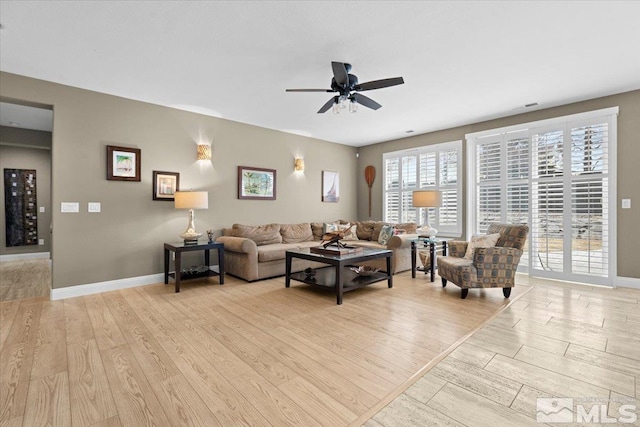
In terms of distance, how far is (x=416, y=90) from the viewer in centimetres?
401

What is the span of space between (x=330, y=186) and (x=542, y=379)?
5475mm

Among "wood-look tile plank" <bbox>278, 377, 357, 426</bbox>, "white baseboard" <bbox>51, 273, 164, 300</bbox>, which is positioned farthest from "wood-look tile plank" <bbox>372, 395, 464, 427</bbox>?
"white baseboard" <bbox>51, 273, 164, 300</bbox>

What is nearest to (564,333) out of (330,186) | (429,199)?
(429,199)

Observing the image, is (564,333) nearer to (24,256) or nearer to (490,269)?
(490,269)

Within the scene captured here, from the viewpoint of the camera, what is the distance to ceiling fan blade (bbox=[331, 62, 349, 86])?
2.80 metres

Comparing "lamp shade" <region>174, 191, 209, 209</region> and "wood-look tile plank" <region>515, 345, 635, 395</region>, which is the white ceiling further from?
"wood-look tile plank" <region>515, 345, 635, 395</region>

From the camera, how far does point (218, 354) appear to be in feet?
7.59

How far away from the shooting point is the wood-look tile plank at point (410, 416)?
158 cm

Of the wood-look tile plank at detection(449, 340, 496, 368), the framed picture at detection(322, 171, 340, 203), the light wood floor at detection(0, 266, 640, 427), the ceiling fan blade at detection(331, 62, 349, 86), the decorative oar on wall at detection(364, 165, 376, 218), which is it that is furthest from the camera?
the decorative oar on wall at detection(364, 165, 376, 218)

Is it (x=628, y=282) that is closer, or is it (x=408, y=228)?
(x=628, y=282)

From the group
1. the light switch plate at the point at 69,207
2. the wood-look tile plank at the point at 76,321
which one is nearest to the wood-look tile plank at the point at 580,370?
the wood-look tile plank at the point at 76,321

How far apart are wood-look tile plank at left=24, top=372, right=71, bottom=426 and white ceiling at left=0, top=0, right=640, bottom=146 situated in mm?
2735

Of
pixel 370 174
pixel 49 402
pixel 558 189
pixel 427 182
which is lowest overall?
pixel 49 402

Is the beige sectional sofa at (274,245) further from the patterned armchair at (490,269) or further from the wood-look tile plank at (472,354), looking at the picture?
the wood-look tile plank at (472,354)
